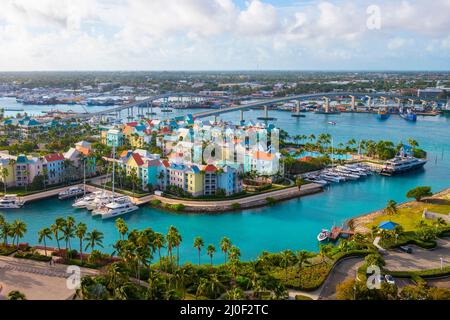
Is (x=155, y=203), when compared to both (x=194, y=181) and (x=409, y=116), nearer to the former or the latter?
(x=194, y=181)

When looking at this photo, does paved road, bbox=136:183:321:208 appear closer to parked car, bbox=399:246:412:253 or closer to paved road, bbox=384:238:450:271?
parked car, bbox=399:246:412:253

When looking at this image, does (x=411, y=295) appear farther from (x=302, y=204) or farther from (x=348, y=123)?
(x=348, y=123)

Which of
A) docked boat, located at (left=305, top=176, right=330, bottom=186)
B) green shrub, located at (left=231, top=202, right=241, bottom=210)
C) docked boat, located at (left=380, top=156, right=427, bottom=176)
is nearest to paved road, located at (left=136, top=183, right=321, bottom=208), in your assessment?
green shrub, located at (left=231, top=202, right=241, bottom=210)

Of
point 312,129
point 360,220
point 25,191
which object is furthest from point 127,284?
point 312,129

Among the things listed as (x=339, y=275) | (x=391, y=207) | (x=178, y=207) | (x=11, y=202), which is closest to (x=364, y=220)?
(x=391, y=207)

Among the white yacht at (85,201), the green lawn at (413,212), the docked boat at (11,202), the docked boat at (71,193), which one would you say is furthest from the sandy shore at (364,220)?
the docked boat at (11,202)
